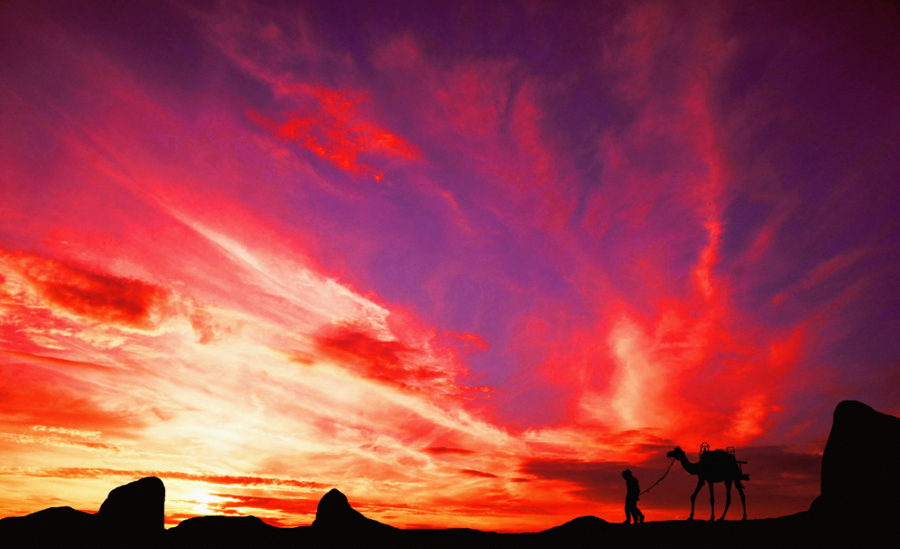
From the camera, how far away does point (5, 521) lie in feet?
106

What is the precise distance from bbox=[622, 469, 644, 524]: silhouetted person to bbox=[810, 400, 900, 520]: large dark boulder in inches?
287

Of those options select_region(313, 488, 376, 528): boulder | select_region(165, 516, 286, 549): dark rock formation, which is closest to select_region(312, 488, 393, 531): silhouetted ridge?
select_region(313, 488, 376, 528): boulder

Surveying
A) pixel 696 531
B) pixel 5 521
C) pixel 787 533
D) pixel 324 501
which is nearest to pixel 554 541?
pixel 696 531

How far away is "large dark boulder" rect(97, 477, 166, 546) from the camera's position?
3052 cm

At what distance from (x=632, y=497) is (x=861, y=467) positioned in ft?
31.5

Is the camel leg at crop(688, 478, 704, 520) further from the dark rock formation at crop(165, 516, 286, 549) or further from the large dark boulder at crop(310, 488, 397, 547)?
the dark rock formation at crop(165, 516, 286, 549)

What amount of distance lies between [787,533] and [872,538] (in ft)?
9.49

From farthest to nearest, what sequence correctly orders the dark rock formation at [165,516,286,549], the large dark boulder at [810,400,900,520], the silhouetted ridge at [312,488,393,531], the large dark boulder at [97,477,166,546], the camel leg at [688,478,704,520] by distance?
the silhouetted ridge at [312,488,393,531] < the dark rock formation at [165,516,286,549] < the large dark boulder at [97,477,166,546] < the camel leg at [688,478,704,520] < the large dark boulder at [810,400,900,520]

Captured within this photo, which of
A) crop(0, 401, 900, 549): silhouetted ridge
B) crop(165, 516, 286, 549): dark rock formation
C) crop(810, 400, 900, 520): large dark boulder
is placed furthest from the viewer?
crop(165, 516, 286, 549): dark rock formation

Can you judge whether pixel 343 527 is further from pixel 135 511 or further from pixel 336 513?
pixel 135 511

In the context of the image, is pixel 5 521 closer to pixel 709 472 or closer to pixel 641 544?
pixel 641 544

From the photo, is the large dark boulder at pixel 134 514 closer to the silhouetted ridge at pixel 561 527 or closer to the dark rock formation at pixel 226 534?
the silhouetted ridge at pixel 561 527

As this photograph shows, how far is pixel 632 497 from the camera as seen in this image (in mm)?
25516

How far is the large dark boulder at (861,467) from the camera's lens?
67.5ft
